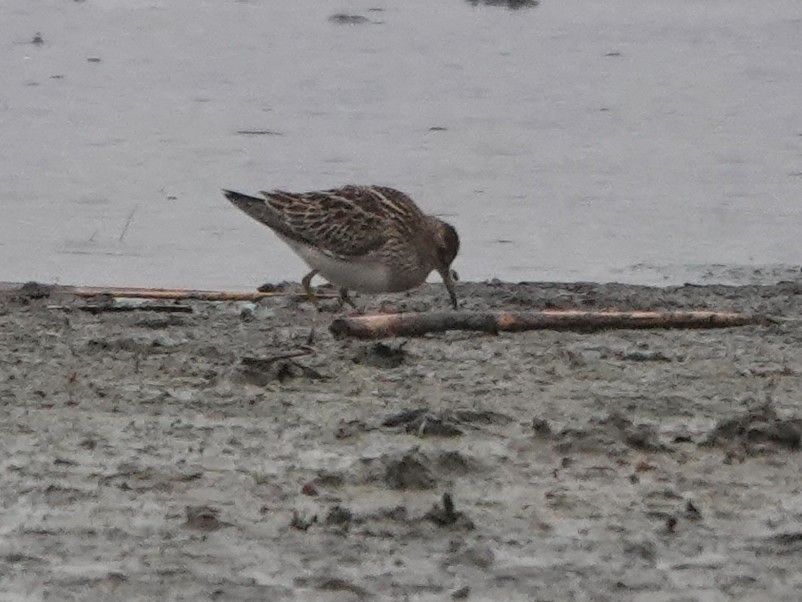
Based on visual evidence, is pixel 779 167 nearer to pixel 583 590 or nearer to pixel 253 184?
pixel 253 184

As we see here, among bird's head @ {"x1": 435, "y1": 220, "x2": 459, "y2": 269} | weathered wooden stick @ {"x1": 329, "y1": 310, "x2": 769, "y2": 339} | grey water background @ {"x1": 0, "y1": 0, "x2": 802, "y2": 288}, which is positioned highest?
weathered wooden stick @ {"x1": 329, "y1": 310, "x2": 769, "y2": 339}

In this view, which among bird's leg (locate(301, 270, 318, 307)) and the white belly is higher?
the white belly

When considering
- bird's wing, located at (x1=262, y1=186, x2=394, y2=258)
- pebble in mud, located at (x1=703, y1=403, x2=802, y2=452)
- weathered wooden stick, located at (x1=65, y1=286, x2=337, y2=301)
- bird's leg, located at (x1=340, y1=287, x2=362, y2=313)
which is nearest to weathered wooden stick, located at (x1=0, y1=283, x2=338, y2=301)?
weathered wooden stick, located at (x1=65, y1=286, x2=337, y2=301)

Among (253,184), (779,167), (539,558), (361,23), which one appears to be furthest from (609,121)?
(539,558)

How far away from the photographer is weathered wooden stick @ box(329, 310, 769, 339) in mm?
7375

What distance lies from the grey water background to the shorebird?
759 mm

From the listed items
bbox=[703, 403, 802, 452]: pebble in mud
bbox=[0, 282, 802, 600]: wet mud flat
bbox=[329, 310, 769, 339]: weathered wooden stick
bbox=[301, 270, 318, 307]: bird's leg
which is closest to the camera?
bbox=[0, 282, 802, 600]: wet mud flat

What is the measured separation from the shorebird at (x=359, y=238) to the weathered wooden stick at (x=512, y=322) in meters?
1.41

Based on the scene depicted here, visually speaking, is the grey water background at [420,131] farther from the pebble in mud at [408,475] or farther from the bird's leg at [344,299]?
the pebble in mud at [408,475]

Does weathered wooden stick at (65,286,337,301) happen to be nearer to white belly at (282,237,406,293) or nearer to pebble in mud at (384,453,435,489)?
white belly at (282,237,406,293)

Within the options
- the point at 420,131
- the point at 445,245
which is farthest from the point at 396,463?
the point at 420,131

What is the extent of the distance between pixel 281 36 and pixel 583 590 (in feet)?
45.0

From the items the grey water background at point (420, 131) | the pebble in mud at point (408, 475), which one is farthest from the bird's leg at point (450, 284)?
the pebble in mud at point (408, 475)

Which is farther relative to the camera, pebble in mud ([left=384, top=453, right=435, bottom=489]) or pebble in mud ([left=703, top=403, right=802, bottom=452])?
pebble in mud ([left=703, top=403, right=802, bottom=452])
